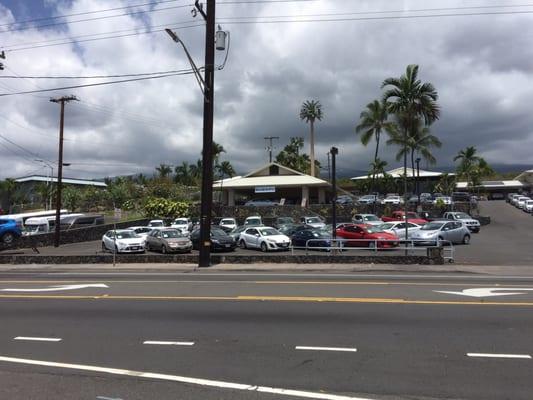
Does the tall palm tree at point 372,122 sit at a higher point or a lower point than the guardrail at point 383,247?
higher

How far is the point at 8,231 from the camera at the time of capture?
3569 centimetres

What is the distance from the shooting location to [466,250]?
2711 cm

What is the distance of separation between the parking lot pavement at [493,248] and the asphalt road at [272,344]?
10.2 metres

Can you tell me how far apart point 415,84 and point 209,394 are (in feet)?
141

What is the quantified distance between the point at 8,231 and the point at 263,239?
18.7 meters

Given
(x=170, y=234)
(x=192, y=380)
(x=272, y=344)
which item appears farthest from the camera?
(x=170, y=234)

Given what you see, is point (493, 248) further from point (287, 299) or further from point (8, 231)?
point (8, 231)

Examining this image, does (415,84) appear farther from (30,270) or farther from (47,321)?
(47,321)

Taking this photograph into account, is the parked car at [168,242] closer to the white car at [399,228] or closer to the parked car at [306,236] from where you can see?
the parked car at [306,236]

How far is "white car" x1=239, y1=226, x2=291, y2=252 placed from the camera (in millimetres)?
28609

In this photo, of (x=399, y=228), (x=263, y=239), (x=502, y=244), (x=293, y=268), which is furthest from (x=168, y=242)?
(x=502, y=244)

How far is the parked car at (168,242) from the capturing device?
2864 centimetres

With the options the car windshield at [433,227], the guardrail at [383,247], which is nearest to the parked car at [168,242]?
Result: the guardrail at [383,247]

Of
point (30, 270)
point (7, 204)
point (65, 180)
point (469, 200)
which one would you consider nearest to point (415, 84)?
point (469, 200)
